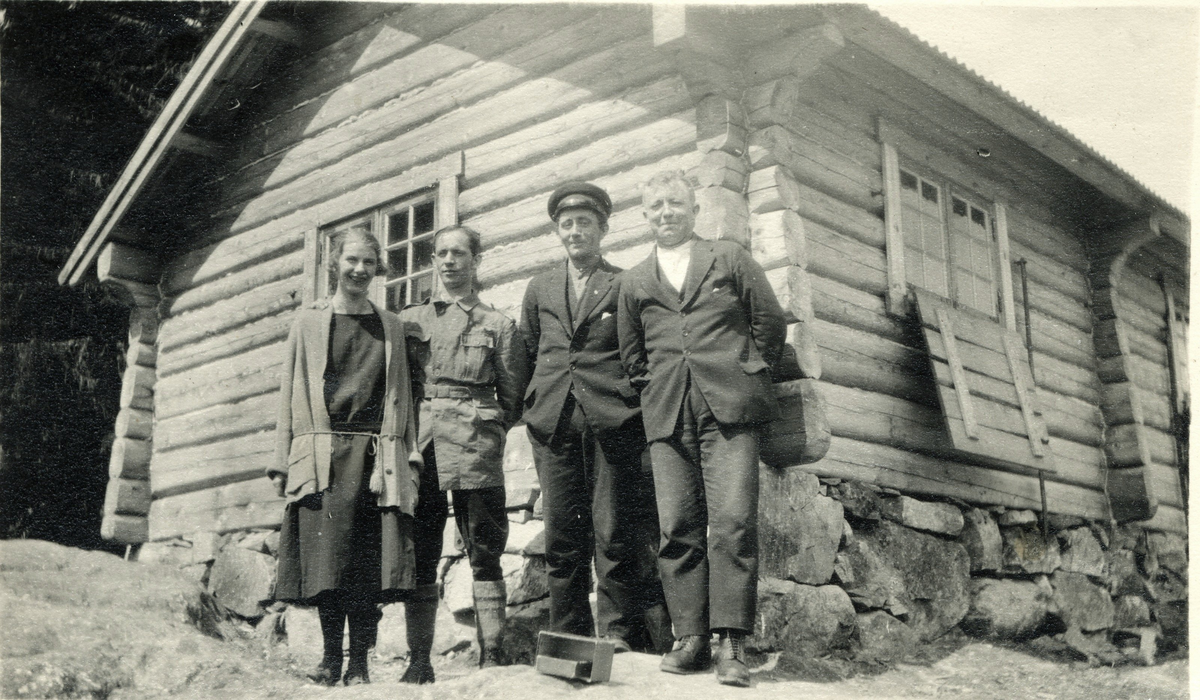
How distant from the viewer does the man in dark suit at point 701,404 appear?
163 inches

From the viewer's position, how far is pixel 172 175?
30.2 feet

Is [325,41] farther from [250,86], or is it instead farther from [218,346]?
[218,346]

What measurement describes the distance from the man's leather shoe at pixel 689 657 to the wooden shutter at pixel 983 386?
297 cm

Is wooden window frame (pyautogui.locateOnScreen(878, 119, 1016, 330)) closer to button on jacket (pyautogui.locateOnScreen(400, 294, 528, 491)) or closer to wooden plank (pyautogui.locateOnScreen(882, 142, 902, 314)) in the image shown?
wooden plank (pyautogui.locateOnScreen(882, 142, 902, 314))

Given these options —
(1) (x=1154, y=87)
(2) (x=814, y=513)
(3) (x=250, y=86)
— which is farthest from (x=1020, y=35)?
(3) (x=250, y=86)

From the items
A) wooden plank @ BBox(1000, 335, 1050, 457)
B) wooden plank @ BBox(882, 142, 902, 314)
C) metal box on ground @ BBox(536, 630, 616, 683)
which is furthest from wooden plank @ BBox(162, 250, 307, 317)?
wooden plank @ BBox(1000, 335, 1050, 457)

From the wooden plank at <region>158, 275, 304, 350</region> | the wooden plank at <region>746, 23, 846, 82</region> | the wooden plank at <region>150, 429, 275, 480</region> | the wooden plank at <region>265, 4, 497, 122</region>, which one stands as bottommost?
the wooden plank at <region>150, 429, 275, 480</region>

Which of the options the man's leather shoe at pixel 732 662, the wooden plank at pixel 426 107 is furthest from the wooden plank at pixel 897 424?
the man's leather shoe at pixel 732 662

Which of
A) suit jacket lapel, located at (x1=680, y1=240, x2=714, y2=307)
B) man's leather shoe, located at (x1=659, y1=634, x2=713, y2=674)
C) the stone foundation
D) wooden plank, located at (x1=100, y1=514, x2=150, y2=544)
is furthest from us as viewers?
wooden plank, located at (x1=100, y1=514, x2=150, y2=544)

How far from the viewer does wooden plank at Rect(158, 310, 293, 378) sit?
8.39 metres

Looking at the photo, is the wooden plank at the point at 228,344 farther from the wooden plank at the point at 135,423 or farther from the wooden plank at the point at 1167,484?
the wooden plank at the point at 1167,484

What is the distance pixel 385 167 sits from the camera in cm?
786

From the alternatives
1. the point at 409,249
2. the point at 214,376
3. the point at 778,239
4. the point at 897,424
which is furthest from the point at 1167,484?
the point at 214,376

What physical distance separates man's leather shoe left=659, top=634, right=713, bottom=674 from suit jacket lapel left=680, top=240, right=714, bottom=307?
130 centimetres
